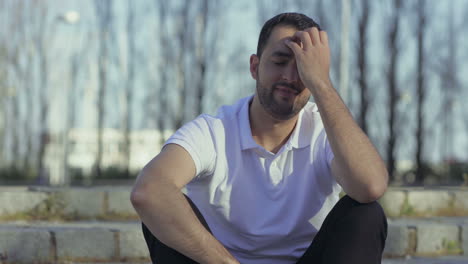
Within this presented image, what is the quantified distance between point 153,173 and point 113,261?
7.22ft

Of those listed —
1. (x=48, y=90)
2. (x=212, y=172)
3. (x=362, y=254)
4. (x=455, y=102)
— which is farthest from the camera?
(x=48, y=90)

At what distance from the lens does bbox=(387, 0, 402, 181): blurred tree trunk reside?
16.3 metres

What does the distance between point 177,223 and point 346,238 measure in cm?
64

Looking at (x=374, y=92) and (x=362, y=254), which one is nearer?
(x=362, y=254)

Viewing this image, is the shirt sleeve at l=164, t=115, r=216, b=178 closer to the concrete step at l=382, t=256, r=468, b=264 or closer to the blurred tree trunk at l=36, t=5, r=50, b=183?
the concrete step at l=382, t=256, r=468, b=264

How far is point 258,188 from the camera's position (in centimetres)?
272

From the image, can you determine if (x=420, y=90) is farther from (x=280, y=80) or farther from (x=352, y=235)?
(x=352, y=235)

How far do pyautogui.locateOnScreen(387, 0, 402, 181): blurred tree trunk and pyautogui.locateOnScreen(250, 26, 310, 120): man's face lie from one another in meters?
14.0

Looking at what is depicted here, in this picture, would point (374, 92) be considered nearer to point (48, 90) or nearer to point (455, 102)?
point (455, 102)

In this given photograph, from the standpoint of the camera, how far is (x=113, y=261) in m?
4.53

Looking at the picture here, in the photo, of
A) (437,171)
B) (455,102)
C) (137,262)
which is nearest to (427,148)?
(437,171)

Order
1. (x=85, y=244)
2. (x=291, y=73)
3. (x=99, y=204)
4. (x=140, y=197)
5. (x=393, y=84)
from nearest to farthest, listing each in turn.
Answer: (x=140, y=197) < (x=291, y=73) < (x=85, y=244) < (x=99, y=204) < (x=393, y=84)

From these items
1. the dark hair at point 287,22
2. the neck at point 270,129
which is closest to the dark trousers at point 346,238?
the neck at point 270,129

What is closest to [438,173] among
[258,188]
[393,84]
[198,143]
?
[393,84]
